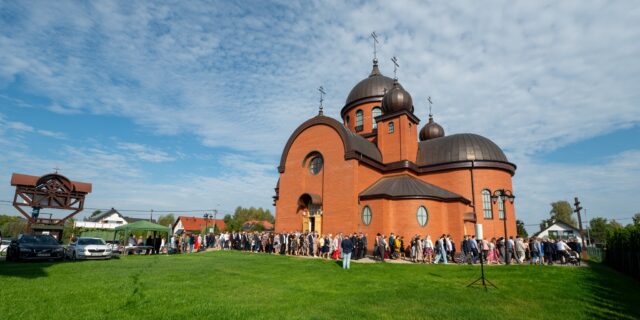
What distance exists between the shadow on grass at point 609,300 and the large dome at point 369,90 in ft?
67.3

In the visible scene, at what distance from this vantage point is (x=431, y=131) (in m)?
29.6

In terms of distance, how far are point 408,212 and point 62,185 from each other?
27.4m

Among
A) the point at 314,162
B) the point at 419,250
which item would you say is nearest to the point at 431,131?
the point at 314,162

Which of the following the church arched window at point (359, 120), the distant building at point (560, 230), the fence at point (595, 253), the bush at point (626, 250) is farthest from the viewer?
the distant building at point (560, 230)

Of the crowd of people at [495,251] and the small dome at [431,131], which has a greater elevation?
the small dome at [431,131]

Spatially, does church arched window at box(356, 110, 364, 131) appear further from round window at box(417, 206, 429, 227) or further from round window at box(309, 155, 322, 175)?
round window at box(417, 206, 429, 227)

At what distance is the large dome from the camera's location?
29203mm

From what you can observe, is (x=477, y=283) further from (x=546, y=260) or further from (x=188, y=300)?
(x=546, y=260)

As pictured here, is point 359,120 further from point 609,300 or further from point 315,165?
point 609,300

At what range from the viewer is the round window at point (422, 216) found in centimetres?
2008

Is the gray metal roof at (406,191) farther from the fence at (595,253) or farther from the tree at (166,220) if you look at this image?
the tree at (166,220)

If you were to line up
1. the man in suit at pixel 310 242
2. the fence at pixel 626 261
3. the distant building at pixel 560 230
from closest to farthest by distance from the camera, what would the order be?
the fence at pixel 626 261 → the man in suit at pixel 310 242 → the distant building at pixel 560 230

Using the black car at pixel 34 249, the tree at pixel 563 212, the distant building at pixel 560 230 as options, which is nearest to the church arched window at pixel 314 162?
the black car at pixel 34 249

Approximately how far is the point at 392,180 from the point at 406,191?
2015mm
